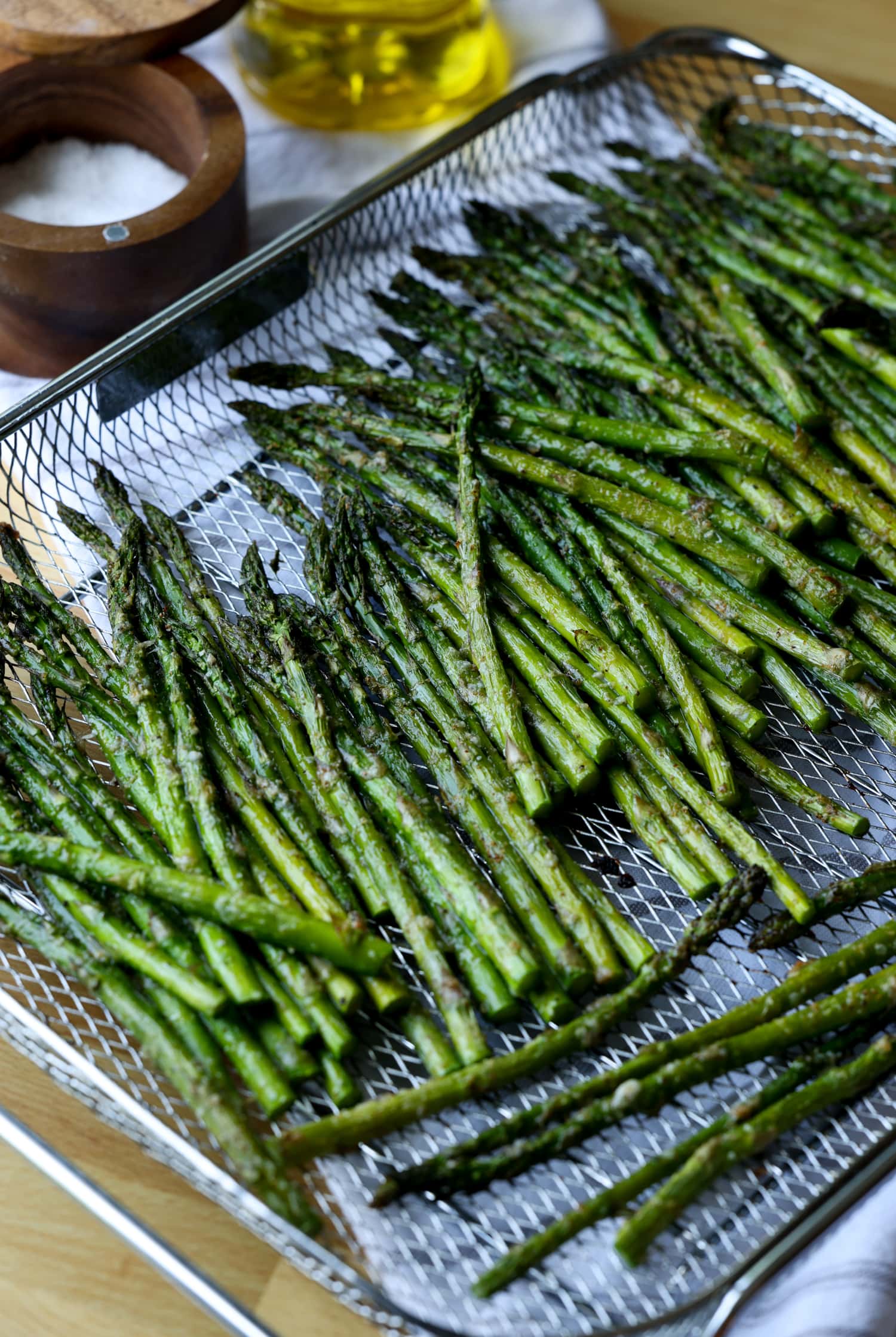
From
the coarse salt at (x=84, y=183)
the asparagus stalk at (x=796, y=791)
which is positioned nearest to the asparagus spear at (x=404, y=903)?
the asparagus stalk at (x=796, y=791)

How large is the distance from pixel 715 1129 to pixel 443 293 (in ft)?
8.37

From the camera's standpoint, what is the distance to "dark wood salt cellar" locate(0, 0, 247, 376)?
118 inches

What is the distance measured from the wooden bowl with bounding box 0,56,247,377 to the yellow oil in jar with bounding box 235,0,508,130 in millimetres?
554

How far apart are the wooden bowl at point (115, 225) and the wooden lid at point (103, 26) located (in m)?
0.05

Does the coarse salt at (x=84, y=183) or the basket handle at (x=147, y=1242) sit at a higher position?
the coarse salt at (x=84, y=183)

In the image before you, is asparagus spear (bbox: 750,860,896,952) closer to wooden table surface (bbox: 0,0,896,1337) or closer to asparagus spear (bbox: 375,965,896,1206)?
asparagus spear (bbox: 375,965,896,1206)

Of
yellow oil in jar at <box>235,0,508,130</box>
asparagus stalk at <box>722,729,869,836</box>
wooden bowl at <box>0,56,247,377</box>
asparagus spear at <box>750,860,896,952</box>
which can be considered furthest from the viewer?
yellow oil in jar at <box>235,0,508,130</box>

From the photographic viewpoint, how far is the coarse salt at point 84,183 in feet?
10.8

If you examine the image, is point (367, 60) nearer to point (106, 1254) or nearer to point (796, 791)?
point (796, 791)

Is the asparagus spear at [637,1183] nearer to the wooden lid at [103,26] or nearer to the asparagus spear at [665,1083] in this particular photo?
the asparagus spear at [665,1083]

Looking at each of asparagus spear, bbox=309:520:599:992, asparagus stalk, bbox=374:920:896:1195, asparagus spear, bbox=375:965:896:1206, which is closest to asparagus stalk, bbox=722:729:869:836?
asparagus stalk, bbox=374:920:896:1195

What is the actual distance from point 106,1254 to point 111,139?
116 inches

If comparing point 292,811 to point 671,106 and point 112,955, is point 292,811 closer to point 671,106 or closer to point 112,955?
point 112,955

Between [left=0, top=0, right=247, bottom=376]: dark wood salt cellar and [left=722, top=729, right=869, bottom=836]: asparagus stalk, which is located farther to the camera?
[left=0, top=0, right=247, bottom=376]: dark wood salt cellar
